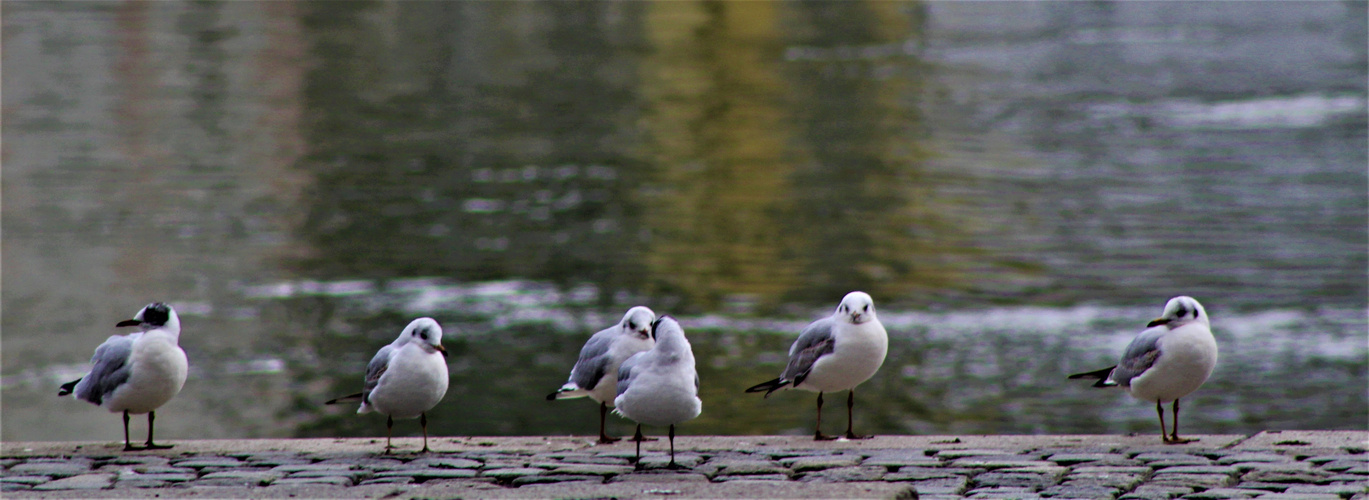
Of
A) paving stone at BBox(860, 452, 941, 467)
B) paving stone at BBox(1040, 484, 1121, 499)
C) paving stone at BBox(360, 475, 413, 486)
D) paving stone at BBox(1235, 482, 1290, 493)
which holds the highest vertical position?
paving stone at BBox(360, 475, 413, 486)

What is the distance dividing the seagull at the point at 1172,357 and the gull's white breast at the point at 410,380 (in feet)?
10.2

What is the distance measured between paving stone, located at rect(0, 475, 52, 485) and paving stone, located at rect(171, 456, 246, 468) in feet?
1.95

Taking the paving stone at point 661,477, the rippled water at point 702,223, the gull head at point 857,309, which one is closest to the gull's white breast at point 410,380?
the paving stone at point 661,477

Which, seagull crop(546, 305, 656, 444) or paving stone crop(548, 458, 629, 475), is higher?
seagull crop(546, 305, 656, 444)

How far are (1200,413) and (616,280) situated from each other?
268 inches

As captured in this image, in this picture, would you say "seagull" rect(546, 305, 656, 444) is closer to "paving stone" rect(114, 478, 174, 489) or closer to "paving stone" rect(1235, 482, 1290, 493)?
"paving stone" rect(114, 478, 174, 489)

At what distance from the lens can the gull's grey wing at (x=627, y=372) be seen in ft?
22.5

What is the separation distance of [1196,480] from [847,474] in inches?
57.6

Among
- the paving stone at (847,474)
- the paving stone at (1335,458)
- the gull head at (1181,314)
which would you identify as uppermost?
the gull head at (1181,314)

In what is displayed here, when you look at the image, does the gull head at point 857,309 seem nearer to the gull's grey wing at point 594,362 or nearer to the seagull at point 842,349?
the seagull at point 842,349

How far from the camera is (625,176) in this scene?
78.3ft

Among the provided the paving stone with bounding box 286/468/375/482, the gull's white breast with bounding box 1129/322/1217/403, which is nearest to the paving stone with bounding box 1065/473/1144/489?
the gull's white breast with bounding box 1129/322/1217/403

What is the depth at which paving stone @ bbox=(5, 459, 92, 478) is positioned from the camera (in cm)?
707

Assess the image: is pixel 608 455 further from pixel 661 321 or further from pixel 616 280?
pixel 616 280
